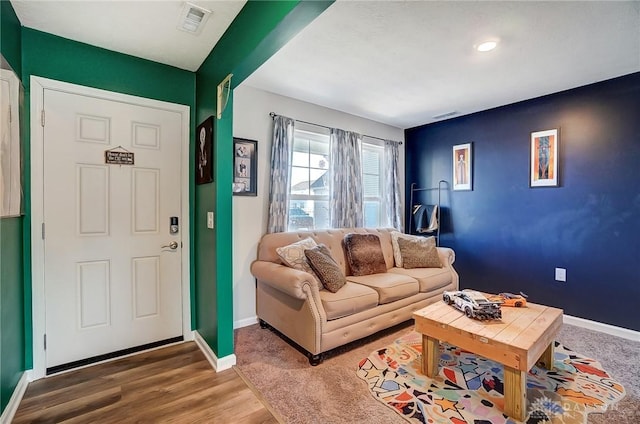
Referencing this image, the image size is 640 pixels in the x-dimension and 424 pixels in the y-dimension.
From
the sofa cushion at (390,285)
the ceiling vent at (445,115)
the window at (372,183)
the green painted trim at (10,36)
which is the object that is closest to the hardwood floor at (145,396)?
the sofa cushion at (390,285)

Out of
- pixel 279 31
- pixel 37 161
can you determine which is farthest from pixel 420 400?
pixel 37 161

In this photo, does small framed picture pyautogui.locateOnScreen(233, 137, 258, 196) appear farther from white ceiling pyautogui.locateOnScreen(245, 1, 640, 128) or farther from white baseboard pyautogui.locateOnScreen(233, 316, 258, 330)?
white baseboard pyautogui.locateOnScreen(233, 316, 258, 330)

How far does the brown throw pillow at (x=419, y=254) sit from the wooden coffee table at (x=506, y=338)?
1.15 metres

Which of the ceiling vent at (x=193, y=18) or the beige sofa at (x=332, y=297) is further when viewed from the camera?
the beige sofa at (x=332, y=297)

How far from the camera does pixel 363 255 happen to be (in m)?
3.13

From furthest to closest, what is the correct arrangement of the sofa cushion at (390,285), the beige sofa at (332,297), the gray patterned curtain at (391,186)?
the gray patterned curtain at (391,186)
the sofa cushion at (390,285)
the beige sofa at (332,297)

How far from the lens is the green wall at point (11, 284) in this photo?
1.61 m

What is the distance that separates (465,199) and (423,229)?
2.28 feet

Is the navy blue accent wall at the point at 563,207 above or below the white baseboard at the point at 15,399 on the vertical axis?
above

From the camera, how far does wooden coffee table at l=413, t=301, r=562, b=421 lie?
1623mm

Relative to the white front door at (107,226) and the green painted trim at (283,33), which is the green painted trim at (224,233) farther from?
the white front door at (107,226)

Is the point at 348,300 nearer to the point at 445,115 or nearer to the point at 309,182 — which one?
the point at 309,182

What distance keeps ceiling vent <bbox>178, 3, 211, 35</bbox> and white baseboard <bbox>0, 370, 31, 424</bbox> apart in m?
2.54

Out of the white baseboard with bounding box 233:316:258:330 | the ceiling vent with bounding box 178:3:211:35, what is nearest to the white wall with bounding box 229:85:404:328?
the white baseboard with bounding box 233:316:258:330
